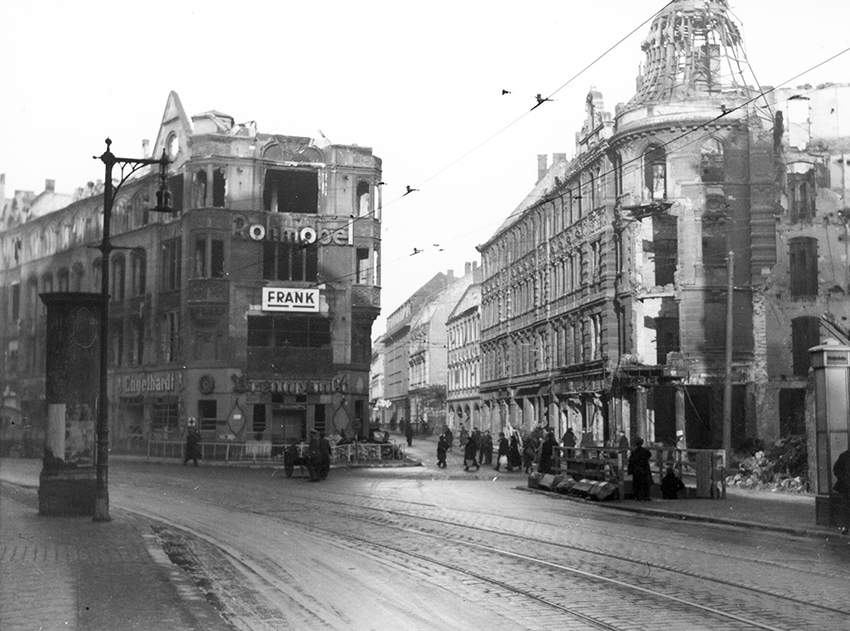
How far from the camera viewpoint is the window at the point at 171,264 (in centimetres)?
5441

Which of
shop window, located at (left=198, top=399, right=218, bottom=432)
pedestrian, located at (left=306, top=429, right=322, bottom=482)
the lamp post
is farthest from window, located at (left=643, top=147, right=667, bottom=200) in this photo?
the lamp post

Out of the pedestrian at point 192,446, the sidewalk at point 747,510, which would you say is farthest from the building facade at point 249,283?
the sidewalk at point 747,510

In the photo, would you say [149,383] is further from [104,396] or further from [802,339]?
[104,396]

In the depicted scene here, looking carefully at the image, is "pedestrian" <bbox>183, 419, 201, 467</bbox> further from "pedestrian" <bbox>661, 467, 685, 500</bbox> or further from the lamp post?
the lamp post

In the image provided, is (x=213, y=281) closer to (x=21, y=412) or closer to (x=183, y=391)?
(x=183, y=391)

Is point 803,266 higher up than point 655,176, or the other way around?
point 655,176

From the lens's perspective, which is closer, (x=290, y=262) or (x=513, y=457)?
(x=513, y=457)

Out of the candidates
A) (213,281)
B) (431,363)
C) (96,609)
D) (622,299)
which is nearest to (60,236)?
(213,281)

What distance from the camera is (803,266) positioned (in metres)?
46.2

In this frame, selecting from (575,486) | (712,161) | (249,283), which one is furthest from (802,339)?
(249,283)

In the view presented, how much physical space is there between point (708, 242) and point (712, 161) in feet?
12.4

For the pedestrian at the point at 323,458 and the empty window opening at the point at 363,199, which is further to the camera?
the empty window opening at the point at 363,199

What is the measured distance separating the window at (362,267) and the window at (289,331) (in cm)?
279

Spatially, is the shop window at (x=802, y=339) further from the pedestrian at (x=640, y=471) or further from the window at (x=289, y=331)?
the pedestrian at (x=640, y=471)
